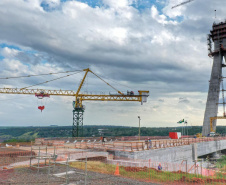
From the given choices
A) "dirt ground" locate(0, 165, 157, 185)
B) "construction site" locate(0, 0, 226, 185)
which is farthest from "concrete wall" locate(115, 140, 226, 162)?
"dirt ground" locate(0, 165, 157, 185)

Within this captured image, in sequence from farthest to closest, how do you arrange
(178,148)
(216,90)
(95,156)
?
(216,90)
(178,148)
(95,156)

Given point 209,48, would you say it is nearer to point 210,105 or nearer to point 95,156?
point 210,105

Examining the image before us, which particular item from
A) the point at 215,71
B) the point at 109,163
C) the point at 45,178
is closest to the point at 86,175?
the point at 45,178

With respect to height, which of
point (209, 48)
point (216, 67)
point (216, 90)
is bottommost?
point (216, 90)

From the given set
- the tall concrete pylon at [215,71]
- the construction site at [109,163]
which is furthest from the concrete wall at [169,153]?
the tall concrete pylon at [215,71]

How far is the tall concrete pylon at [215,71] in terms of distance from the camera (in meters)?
76.2

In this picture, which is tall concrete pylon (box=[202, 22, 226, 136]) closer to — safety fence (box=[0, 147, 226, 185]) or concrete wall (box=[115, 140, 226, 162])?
concrete wall (box=[115, 140, 226, 162])

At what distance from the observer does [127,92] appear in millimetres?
98562

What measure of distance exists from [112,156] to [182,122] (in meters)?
39.4

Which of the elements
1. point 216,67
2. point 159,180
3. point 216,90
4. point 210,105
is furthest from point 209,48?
point 159,180

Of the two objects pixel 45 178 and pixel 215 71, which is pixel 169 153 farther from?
pixel 215 71

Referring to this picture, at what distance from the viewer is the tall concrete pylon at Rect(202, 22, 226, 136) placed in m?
76.2

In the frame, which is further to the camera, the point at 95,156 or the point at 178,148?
the point at 178,148

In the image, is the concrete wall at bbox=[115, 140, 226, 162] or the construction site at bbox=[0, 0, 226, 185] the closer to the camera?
the construction site at bbox=[0, 0, 226, 185]
